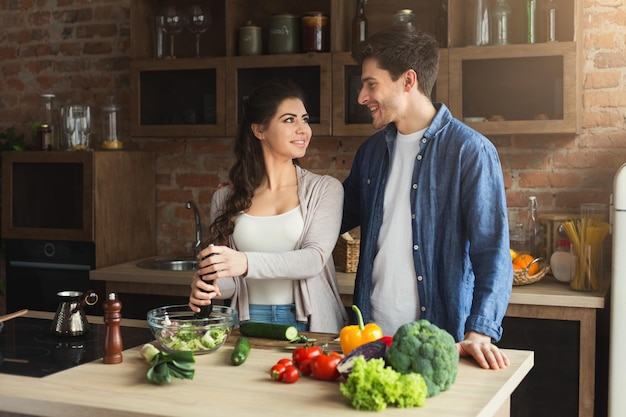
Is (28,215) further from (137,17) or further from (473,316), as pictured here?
(473,316)

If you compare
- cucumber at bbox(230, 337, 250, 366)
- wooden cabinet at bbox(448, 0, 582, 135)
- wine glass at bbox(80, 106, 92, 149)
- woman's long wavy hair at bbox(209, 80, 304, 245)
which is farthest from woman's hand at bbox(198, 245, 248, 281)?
wine glass at bbox(80, 106, 92, 149)

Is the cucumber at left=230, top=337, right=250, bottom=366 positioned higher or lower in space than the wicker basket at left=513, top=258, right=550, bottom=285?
lower

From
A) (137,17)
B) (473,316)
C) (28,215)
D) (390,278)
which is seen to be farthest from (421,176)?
(28,215)

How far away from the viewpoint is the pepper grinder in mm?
2240

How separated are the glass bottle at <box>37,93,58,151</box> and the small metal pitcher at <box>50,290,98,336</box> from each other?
2.15 metres

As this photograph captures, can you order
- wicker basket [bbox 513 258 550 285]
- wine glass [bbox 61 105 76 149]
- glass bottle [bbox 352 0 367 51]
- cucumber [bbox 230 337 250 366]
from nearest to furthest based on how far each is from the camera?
1. cucumber [bbox 230 337 250 366]
2. wicker basket [bbox 513 258 550 285]
3. glass bottle [bbox 352 0 367 51]
4. wine glass [bbox 61 105 76 149]

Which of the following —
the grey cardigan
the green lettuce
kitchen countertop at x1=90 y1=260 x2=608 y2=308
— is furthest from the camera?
kitchen countertop at x1=90 y1=260 x2=608 y2=308

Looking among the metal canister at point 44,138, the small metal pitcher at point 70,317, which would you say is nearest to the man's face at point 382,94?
the small metal pitcher at point 70,317

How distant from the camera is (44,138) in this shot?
15.0 ft

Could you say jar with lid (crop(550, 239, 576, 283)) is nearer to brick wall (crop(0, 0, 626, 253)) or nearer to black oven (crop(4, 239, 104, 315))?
brick wall (crop(0, 0, 626, 253))

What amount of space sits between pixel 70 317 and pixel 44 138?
221 cm

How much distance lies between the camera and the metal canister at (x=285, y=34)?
13.8ft

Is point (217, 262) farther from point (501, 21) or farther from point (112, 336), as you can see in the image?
point (501, 21)

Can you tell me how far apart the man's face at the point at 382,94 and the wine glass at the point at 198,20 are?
5.93 feet
